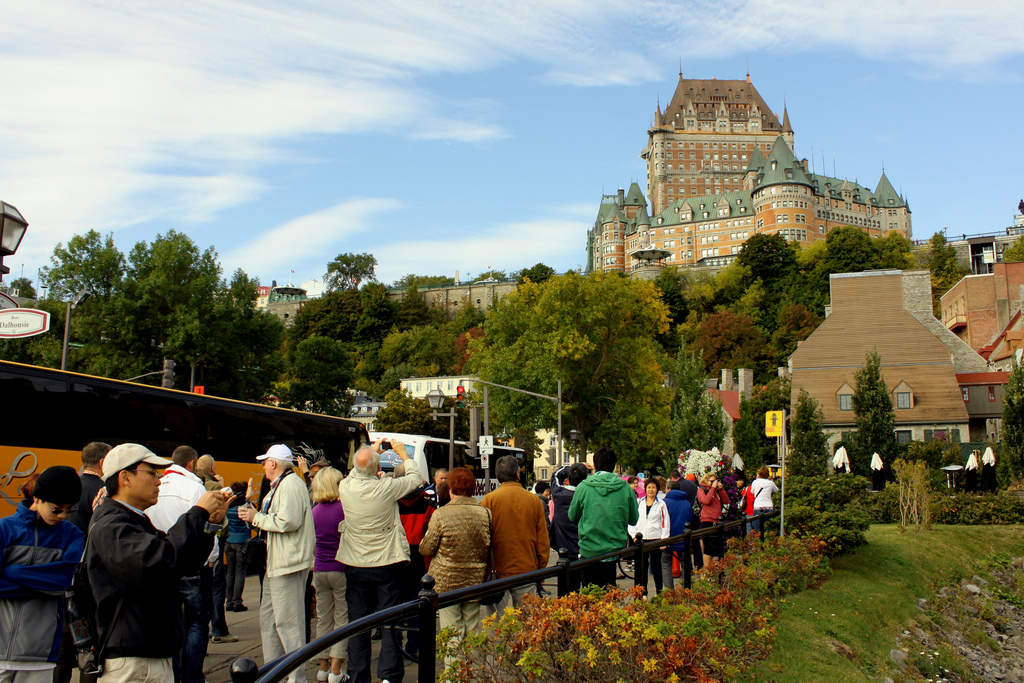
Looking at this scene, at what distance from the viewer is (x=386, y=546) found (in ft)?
22.4

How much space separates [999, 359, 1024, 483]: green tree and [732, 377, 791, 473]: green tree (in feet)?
85.0

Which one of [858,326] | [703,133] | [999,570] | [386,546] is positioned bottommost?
[999,570]

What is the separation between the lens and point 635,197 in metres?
177

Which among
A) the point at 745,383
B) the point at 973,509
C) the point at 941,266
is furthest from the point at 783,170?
the point at 973,509

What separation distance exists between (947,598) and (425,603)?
16112mm

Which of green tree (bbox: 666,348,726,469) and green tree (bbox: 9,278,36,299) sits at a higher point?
green tree (bbox: 9,278,36,299)

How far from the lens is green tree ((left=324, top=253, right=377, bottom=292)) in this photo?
141 metres

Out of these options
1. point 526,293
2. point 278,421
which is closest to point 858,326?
point 526,293

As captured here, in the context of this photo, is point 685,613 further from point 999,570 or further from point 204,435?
point 999,570

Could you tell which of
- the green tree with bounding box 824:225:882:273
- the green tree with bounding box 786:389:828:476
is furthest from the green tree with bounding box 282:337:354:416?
the green tree with bounding box 824:225:882:273

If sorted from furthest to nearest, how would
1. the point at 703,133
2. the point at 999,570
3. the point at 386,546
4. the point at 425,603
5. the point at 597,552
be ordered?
the point at 703,133
the point at 999,570
the point at 597,552
the point at 386,546
the point at 425,603

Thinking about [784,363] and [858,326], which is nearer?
[858,326]

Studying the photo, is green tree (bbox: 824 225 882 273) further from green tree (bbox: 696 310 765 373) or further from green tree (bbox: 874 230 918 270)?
green tree (bbox: 696 310 765 373)

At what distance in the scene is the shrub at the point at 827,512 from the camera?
14531 mm
